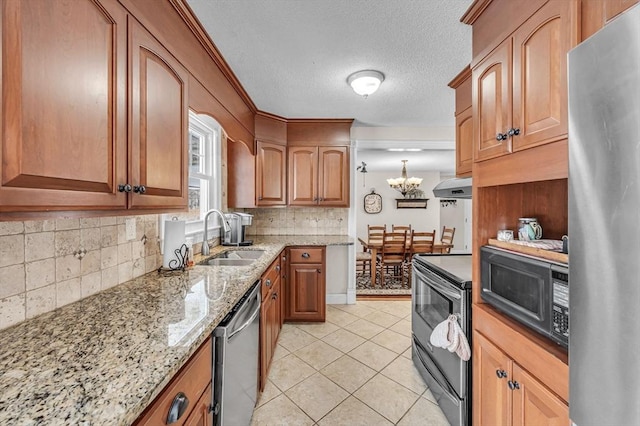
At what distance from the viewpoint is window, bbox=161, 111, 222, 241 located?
8.07ft

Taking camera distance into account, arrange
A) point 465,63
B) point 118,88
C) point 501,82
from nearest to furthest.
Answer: point 118,88 → point 501,82 → point 465,63

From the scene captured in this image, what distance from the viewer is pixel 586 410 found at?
72 centimetres

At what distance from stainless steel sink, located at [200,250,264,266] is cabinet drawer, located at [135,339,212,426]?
1144 mm

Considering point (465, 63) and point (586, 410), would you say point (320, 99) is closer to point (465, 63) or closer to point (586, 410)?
point (465, 63)

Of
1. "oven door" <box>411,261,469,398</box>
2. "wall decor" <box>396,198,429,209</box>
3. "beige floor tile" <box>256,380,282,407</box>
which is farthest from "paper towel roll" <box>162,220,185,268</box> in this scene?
"wall decor" <box>396,198,429,209</box>

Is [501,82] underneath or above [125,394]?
above

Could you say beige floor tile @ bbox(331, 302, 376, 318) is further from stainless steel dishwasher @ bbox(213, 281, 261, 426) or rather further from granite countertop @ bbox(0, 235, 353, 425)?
granite countertop @ bbox(0, 235, 353, 425)

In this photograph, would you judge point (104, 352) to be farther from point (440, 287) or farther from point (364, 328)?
point (364, 328)

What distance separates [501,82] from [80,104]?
1596 mm

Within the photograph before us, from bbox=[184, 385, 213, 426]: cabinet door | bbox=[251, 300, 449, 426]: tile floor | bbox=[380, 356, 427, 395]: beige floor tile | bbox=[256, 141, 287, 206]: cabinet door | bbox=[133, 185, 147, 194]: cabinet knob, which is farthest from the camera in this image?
bbox=[256, 141, 287, 206]: cabinet door

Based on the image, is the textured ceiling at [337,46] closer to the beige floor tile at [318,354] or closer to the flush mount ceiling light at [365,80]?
the flush mount ceiling light at [365,80]

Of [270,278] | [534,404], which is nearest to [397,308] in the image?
[270,278]

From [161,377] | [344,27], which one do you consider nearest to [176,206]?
[161,377]

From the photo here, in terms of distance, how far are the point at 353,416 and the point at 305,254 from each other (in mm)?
1499
